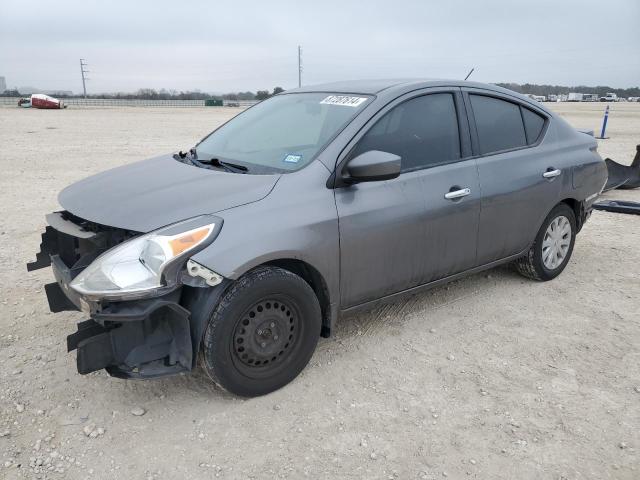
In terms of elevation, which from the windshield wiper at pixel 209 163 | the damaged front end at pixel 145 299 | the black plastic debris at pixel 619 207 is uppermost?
the windshield wiper at pixel 209 163

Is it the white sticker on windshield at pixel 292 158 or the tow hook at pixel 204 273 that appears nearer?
the tow hook at pixel 204 273

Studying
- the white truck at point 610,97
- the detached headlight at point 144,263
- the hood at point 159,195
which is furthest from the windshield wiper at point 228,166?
the white truck at point 610,97

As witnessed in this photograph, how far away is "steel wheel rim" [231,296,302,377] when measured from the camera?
2.94m

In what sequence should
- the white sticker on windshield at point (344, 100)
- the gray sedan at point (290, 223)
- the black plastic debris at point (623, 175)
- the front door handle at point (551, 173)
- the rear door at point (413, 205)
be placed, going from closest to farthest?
the gray sedan at point (290, 223)
the rear door at point (413, 205)
the white sticker on windshield at point (344, 100)
the front door handle at point (551, 173)
the black plastic debris at point (623, 175)

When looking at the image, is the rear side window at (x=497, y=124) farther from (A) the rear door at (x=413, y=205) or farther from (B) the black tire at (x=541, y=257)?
(B) the black tire at (x=541, y=257)


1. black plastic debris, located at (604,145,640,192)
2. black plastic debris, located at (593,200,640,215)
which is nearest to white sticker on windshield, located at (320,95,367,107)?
black plastic debris, located at (593,200,640,215)

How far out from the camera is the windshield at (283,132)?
11.2ft

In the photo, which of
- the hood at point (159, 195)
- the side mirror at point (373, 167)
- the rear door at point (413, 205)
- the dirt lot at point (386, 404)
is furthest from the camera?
the rear door at point (413, 205)

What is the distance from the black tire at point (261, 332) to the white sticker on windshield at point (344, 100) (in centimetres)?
128

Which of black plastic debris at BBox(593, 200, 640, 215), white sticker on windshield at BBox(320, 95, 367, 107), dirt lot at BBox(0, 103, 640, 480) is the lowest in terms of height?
dirt lot at BBox(0, 103, 640, 480)

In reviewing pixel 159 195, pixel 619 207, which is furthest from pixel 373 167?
pixel 619 207

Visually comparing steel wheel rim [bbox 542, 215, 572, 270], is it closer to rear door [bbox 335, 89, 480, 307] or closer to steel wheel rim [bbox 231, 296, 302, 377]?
rear door [bbox 335, 89, 480, 307]

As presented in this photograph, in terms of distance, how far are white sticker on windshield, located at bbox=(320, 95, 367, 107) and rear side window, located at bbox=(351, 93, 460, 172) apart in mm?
211

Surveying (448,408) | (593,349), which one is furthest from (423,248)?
(593,349)
